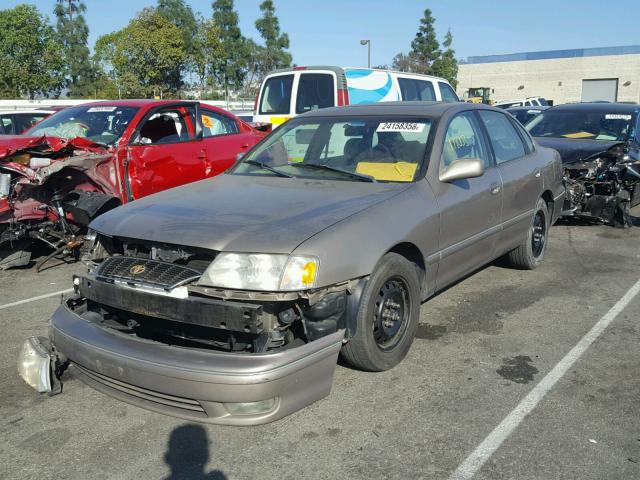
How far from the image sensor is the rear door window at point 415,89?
11.4 meters

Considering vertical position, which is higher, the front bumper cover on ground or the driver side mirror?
the driver side mirror

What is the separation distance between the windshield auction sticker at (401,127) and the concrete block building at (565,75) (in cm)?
5536

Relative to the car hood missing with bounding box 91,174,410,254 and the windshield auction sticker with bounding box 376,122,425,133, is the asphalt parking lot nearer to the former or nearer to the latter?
the car hood missing with bounding box 91,174,410,254

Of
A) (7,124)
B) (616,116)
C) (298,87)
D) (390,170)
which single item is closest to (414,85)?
(298,87)

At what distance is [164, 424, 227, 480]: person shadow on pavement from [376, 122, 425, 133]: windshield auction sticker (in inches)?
97.9

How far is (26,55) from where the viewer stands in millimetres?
53500

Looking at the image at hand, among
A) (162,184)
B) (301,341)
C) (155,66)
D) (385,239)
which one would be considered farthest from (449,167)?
(155,66)

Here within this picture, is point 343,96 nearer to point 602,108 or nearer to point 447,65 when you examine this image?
point 602,108

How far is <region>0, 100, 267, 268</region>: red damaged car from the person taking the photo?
20.3 ft

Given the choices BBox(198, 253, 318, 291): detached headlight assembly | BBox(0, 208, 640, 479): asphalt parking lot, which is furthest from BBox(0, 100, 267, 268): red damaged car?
BBox(198, 253, 318, 291): detached headlight assembly

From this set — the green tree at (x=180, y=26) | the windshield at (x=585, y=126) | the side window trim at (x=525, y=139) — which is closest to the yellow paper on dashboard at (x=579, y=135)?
the windshield at (x=585, y=126)

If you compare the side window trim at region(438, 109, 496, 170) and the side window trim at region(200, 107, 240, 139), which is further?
the side window trim at region(200, 107, 240, 139)

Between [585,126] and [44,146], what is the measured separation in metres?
7.25

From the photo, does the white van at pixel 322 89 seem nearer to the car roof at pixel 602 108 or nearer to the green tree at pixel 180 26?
the car roof at pixel 602 108
